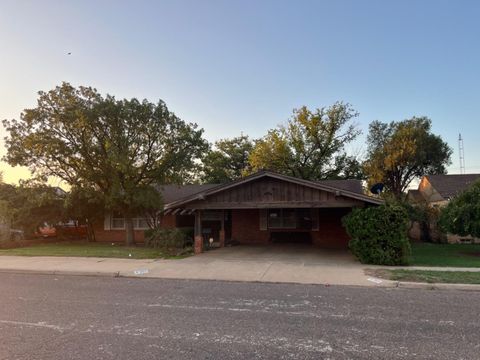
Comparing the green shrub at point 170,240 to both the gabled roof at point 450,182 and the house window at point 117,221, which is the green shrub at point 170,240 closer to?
the house window at point 117,221

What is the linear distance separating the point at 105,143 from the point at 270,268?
1177 cm

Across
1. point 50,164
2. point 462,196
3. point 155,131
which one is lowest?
point 462,196

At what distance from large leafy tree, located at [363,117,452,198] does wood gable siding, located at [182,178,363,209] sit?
24.3 m

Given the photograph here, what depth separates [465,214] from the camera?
15.0 m

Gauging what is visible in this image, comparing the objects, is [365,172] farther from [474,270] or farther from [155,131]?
[474,270]

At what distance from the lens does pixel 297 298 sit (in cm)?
790

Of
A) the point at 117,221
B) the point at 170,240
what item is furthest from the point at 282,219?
the point at 117,221

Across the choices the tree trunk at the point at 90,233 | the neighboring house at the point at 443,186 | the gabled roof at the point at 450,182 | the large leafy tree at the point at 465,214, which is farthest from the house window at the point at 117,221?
the gabled roof at the point at 450,182

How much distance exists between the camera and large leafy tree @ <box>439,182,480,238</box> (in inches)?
578

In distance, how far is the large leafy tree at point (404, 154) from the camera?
1448 inches

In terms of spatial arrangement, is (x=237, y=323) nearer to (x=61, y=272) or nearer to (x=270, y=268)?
(x=270, y=268)

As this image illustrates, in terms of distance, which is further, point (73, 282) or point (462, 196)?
point (462, 196)

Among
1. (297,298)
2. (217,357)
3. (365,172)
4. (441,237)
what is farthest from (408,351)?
(365,172)

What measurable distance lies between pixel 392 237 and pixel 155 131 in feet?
41.5
